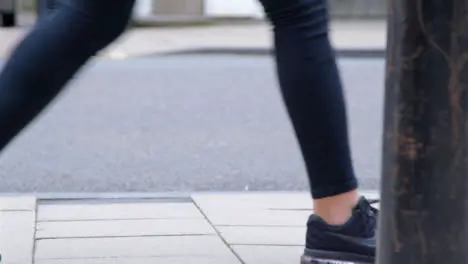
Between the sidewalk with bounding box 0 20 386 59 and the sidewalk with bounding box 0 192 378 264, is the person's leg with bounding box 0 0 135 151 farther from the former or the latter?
the sidewalk with bounding box 0 20 386 59

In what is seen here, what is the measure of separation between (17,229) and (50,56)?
881 mm

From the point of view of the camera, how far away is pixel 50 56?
2293mm

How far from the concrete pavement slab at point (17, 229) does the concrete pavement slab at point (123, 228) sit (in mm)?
43

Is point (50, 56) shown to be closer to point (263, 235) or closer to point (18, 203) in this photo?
point (263, 235)

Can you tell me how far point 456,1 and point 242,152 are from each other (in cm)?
353

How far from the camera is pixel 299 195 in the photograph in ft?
12.4

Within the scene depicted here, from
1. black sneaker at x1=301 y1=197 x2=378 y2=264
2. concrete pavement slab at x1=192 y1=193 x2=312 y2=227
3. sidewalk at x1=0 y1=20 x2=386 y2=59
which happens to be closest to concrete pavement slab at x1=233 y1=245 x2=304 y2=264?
black sneaker at x1=301 y1=197 x2=378 y2=264

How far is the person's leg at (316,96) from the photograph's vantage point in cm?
235

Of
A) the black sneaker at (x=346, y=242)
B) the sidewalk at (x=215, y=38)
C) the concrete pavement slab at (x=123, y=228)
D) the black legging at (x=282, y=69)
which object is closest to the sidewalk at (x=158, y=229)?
the concrete pavement slab at (x=123, y=228)

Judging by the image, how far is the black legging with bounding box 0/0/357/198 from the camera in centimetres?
229

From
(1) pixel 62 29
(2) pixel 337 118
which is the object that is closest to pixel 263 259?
(2) pixel 337 118

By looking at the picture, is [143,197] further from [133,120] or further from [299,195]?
[133,120]

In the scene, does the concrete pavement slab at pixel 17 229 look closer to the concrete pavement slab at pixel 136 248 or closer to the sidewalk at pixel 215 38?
the concrete pavement slab at pixel 136 248

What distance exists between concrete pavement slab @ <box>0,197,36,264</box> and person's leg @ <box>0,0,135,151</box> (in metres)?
0.46
